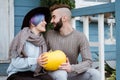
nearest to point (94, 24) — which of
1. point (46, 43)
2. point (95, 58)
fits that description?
point (95, 58)

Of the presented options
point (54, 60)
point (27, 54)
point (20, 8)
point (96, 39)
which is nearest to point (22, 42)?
point (27, 54)

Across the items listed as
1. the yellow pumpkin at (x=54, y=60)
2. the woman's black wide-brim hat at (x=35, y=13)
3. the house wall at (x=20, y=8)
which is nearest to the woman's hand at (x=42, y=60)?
the yellow pumpkin at (x=54, y=60)

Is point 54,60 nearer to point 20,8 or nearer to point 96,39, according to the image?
point 20,8

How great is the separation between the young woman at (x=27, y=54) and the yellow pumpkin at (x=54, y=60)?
0.07 meters

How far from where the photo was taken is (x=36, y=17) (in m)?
2.69

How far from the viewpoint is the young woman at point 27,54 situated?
2525 millimetres

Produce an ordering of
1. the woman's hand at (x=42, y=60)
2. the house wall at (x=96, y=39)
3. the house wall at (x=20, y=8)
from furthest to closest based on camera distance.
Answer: the house wall at (x=96, y=39) → the house wall at (x=20, y=8) → the woman's hand at (x=42, y=60)

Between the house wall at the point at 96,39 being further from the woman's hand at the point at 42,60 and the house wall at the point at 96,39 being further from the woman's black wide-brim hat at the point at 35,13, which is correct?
A: the woman's hand at the point at 42,60

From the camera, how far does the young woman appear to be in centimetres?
253

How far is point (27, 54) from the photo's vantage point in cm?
256

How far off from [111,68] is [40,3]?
4.77 ft

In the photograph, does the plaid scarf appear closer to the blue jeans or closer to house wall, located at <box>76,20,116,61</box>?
the blue jeans

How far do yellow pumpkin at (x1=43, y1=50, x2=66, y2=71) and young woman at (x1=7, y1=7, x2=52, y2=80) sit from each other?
2.8 inches

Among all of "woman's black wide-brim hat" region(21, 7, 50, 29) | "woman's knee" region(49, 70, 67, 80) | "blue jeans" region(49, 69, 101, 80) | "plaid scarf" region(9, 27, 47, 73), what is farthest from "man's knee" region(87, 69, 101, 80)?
"woman's black wide-brim hat" region(21, 7, 50, 29)
